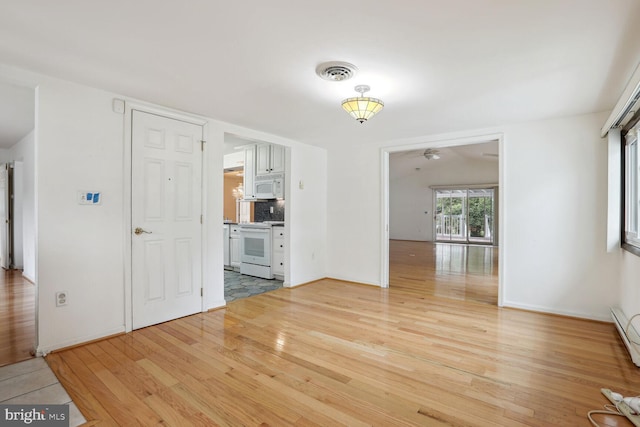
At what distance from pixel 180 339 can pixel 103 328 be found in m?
0.71

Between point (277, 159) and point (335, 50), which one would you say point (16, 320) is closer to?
point (277, 159)

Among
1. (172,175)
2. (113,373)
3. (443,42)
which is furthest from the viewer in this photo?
(172,175)

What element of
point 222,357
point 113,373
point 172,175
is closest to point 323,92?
point 172,175

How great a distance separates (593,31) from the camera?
1893 mm

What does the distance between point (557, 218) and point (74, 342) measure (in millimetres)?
5068

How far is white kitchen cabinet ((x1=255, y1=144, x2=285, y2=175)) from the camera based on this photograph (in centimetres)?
574

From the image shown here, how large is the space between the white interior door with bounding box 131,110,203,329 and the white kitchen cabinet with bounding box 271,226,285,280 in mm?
1800

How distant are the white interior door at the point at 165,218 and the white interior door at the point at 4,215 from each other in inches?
185

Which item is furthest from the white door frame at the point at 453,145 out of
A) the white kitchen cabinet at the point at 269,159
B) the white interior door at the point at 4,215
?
the white interior door at the point at 4,215

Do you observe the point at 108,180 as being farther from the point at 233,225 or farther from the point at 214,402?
the point at 233,225

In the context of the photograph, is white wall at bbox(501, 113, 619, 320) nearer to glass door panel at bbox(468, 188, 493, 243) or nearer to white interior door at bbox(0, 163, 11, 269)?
glass door panel at bbox(468, 188, 493, 243)

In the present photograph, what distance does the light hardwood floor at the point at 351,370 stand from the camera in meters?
1.84

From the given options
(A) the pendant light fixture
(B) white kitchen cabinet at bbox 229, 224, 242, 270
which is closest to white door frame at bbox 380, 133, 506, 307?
(A) the pendant light fixture

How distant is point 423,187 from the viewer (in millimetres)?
12492
